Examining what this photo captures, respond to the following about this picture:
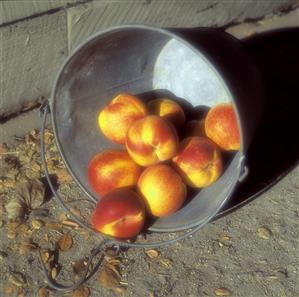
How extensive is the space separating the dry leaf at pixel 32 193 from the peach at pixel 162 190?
1.26 feet

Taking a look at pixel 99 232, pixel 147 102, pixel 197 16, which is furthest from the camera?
pixel 197 16

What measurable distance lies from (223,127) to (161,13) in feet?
2.22

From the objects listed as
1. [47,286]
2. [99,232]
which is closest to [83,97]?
[99,232]

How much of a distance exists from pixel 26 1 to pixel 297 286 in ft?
3.94

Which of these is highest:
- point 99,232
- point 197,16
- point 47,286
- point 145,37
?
point 145,37

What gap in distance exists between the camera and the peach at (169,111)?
198 centimetres

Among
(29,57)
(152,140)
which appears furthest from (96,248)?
(29,57)

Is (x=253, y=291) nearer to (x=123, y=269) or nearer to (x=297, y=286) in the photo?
(x=297, y=286)

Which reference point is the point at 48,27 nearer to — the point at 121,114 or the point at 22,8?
the point at 22,8

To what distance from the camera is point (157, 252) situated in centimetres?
194

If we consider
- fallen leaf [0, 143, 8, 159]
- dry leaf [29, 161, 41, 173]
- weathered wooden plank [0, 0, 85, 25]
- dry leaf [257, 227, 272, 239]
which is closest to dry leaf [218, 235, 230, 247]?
dry leaf [257, 227, 272, 239]

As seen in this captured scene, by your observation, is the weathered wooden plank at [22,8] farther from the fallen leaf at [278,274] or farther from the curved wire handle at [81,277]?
the fallen leaf at [278,274]

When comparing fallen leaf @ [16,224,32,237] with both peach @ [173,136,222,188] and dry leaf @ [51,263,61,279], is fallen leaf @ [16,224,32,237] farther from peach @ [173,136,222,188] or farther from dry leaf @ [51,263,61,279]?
peach @ [173,136,222,188]

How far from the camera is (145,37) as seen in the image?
6.56 ft
